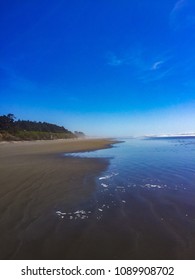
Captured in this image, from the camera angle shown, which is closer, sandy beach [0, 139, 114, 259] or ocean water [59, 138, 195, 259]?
ocean water [59, 138, 195, 259]

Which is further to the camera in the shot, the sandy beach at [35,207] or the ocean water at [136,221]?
the sandy beach at [35,207]

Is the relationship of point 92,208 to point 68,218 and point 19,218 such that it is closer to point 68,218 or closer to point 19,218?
point 68,218

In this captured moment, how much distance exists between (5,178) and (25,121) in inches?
3891

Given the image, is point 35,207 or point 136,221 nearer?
point 136,221

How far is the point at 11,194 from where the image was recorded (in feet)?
29.3
